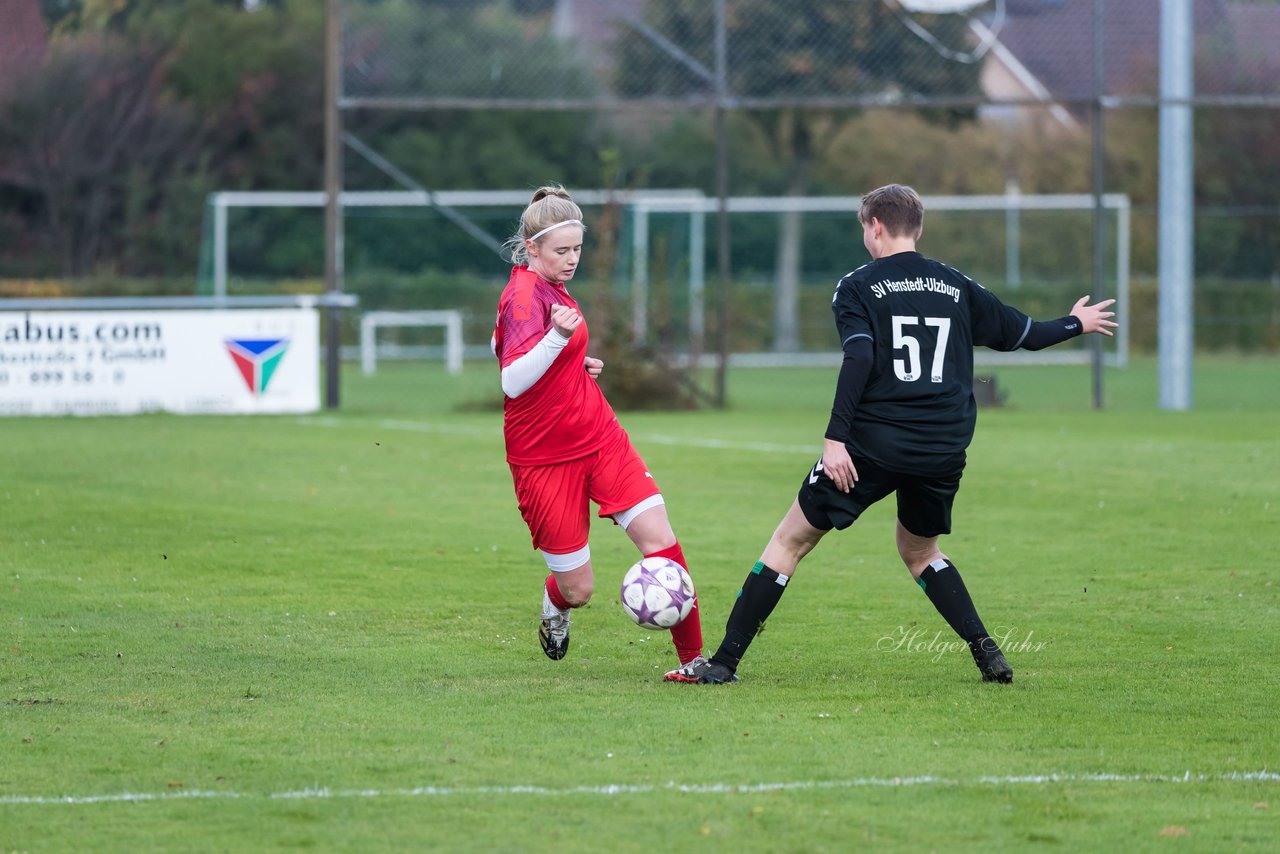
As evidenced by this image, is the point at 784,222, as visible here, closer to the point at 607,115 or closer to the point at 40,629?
the point at 607,115

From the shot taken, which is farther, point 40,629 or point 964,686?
point 40,629

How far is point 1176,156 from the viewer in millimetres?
19438

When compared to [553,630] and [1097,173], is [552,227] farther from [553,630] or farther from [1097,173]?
[1097,173]

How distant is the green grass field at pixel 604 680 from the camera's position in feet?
14.9

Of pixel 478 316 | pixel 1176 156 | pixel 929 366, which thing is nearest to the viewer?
pixel 929 366

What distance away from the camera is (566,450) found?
20.7 ft

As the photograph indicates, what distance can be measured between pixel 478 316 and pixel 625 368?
36.8 feet

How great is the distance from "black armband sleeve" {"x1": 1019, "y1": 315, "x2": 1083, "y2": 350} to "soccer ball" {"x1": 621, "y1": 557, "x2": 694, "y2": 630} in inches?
57.7

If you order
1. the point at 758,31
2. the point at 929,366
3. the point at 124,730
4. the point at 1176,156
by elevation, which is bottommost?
the point at 124,730

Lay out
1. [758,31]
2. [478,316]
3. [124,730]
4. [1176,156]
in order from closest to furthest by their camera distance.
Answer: [124,730] < [1176,156] < [758,31] < [478,316]

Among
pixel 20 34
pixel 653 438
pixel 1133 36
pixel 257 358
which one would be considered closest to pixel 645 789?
pixel 653 438

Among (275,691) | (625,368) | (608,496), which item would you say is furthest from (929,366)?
(625,368)

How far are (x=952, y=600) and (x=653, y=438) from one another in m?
10.0

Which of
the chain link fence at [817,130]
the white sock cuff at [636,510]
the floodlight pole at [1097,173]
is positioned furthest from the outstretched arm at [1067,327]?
the floodlight pole at [1097,173]
